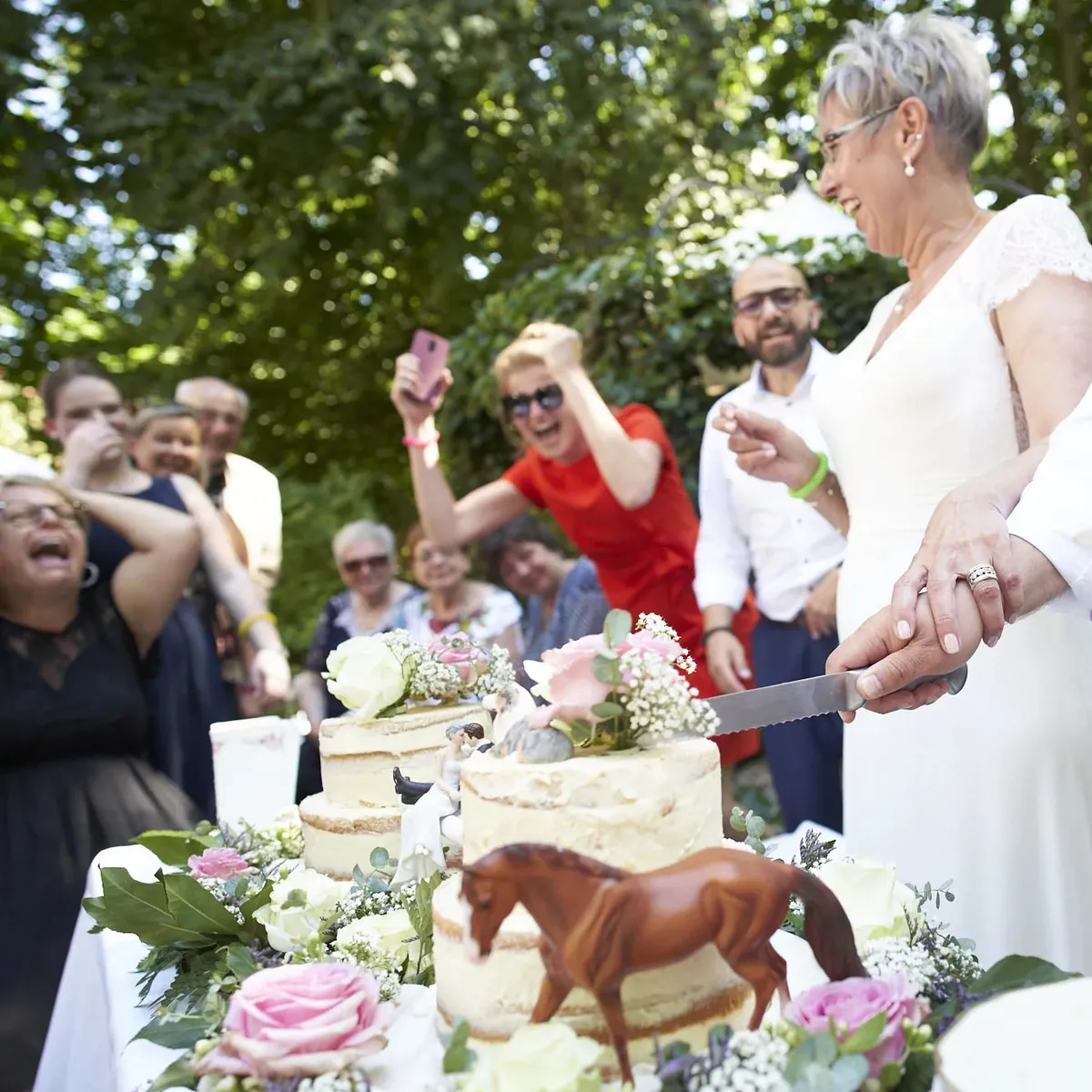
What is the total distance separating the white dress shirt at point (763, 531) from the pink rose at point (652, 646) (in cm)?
272

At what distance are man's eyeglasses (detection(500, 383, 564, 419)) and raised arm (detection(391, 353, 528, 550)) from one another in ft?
0.85

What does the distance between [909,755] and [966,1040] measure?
1.36 m

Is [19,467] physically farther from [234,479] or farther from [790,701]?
[790,701]

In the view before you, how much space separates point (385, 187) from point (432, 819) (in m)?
7.80

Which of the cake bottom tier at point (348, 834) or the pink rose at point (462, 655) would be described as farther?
the pink rose at point (462, 655)

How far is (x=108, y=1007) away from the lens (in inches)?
68.0

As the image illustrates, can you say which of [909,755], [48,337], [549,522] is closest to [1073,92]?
[549,522]

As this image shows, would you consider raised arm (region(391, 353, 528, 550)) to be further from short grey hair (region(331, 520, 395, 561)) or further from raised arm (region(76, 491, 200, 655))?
short grey hair (region(331, 520, 395, 561))

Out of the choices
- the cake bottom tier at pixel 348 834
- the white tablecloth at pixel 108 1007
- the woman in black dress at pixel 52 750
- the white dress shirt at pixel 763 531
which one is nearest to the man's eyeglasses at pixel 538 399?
the white dress shirt at pixel 763 531

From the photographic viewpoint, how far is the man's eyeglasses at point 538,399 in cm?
392

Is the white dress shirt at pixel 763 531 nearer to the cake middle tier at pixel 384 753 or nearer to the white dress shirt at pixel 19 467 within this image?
the white dress shirt at pixel 19 467

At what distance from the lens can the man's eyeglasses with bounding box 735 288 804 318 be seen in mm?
3994

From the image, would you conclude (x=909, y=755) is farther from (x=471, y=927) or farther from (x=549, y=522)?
(x=549, y=522)

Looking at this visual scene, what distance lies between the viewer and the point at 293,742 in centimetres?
274
